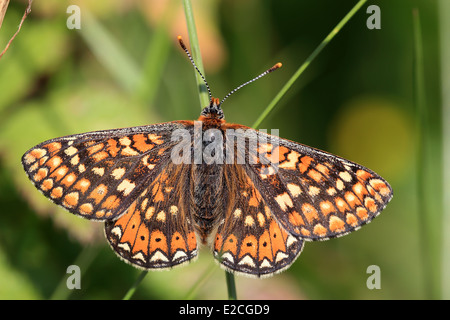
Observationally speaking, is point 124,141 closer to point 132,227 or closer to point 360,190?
point 132,227

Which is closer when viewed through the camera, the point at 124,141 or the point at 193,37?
the point at 193,37

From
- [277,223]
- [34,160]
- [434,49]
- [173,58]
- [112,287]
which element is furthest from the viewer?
[173,58]

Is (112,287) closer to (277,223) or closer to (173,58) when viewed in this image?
(277,223)

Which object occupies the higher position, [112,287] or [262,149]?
[262,149]

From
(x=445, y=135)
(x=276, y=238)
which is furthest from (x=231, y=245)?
(x=445, y=135)

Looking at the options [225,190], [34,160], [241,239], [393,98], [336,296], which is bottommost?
[336,296]

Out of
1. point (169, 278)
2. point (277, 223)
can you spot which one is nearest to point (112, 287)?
point (169, 278)

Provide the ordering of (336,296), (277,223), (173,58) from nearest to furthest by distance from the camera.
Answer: (277,223)
(336,296)
(173,58)
